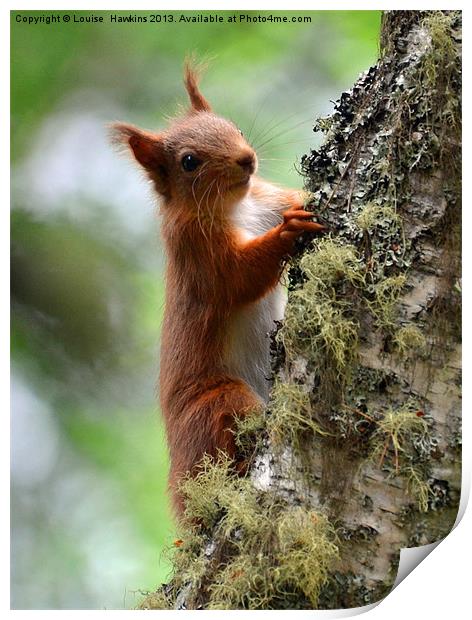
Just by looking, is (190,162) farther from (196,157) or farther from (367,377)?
(367,377)

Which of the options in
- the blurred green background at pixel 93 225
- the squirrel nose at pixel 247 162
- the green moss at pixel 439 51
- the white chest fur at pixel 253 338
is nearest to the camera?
the green moss at pixel 439 51

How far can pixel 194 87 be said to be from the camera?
2.57 m

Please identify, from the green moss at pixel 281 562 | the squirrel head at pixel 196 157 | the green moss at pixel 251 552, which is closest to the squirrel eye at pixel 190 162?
the squirrel head at pixel 196 157

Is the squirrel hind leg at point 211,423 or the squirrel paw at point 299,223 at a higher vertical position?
the squirrel paw at point 299,223

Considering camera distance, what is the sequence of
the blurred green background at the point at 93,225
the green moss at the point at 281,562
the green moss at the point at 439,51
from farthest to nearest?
the blurred green background at the point at 93,225, the green moss at the point at 439,51, the green moss at the point at 281,562

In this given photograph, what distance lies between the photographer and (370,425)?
1.84 meters

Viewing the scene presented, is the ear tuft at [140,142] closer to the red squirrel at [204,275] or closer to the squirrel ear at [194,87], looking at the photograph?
the red squirrel at [204,275]

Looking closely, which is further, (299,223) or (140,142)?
(140,142)

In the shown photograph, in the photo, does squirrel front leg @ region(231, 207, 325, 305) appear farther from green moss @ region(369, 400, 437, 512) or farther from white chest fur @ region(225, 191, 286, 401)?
green moss @ region(369, 400, 437, 512)

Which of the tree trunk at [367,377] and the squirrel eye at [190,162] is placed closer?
the tree trunk at [367,377]

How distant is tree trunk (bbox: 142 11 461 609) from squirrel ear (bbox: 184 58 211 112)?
68 cm

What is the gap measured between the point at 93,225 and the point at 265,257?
1.97ft

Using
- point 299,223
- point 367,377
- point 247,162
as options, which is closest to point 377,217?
point 299,223

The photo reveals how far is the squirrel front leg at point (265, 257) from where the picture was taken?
2.05 metres
